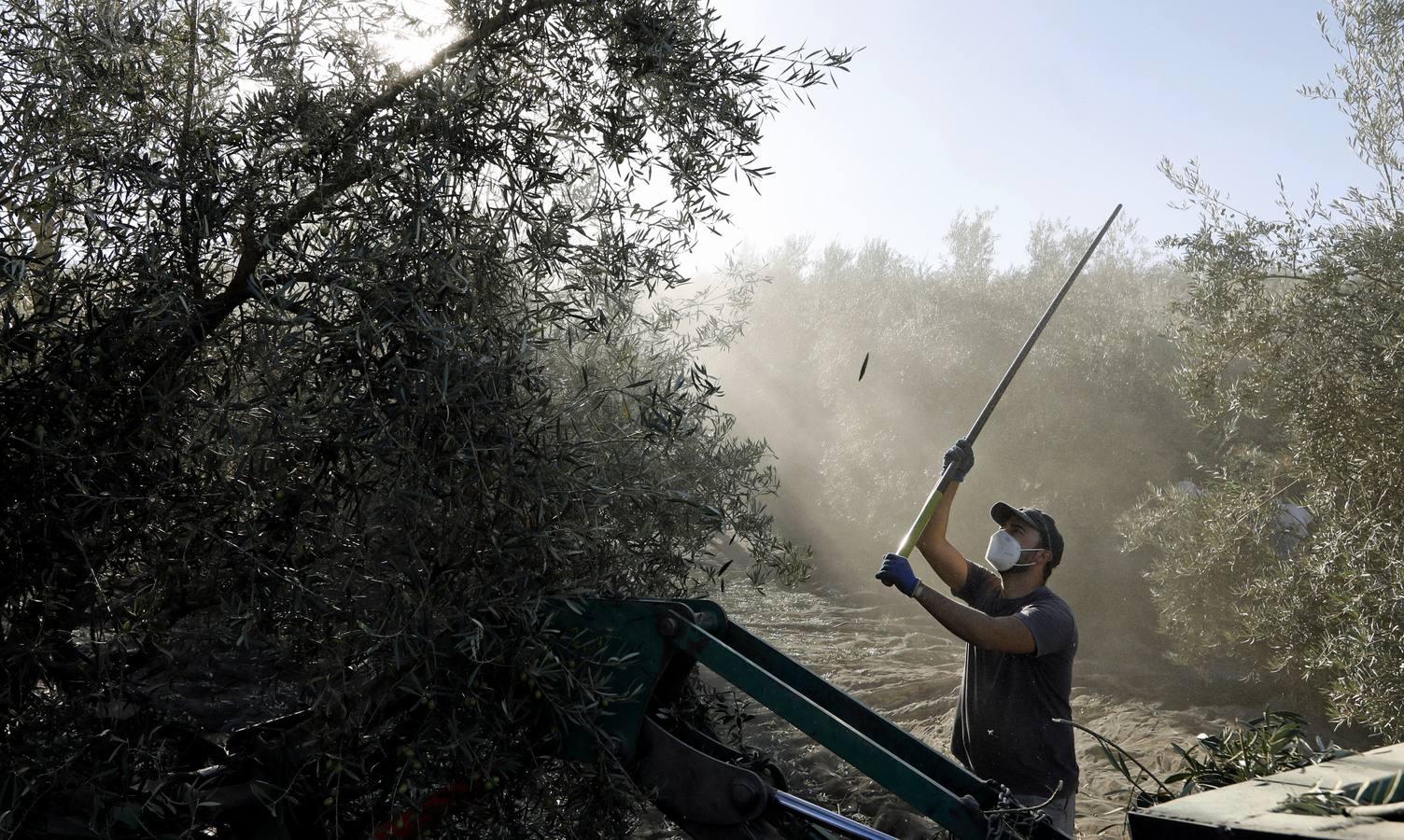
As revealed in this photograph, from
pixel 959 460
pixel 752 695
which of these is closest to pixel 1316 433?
pixel 959 460

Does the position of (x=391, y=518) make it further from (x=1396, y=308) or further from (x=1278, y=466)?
(x=1278, y=466)

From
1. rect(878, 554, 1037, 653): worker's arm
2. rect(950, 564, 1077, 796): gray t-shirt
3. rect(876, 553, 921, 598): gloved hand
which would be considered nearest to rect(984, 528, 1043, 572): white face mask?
rect(950, 564, 1077, 796): gray t-shirt

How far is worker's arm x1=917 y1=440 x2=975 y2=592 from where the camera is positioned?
5844 millimetres

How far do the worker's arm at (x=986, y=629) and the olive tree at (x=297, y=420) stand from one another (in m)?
1.70

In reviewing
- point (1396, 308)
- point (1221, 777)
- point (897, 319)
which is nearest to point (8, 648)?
point (1221, 777)

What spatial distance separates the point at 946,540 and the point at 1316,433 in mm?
6291

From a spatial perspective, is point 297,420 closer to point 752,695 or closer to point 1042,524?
point 752,695

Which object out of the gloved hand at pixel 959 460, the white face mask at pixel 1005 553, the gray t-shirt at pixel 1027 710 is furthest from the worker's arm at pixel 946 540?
the gray t-shirt at pixel 1027 710

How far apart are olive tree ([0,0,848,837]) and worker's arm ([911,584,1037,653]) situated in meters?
1.70

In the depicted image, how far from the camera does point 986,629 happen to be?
4934mm

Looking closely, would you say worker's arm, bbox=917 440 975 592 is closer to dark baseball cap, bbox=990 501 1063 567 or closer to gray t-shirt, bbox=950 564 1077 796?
dark baseball cap, bbox=990 501 1063 567

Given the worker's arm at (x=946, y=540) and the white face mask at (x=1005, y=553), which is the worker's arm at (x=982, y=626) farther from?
the worker's arm at (x=946, y=540)

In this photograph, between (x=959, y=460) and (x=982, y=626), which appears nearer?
(x=982, y=626)

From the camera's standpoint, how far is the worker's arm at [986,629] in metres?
4.91
